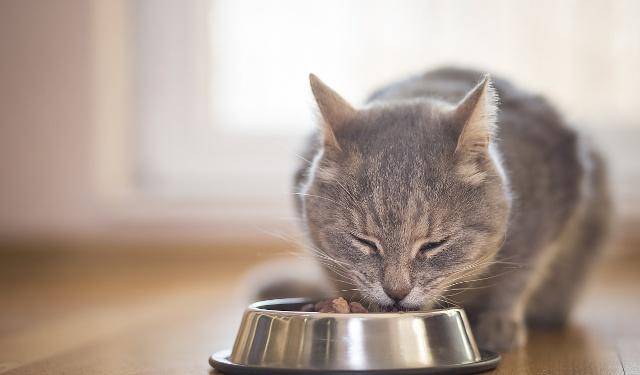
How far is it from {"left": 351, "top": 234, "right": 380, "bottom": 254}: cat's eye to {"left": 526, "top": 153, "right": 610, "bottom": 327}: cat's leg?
0.81 metres

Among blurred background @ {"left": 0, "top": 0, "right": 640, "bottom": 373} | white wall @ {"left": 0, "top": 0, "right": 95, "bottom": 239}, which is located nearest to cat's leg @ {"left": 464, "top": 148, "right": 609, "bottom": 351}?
blurred background @ {"left": 0, "top": 0, "right": 640, "bottom": 373}

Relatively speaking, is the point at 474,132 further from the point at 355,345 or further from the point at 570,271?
the point at 570,271

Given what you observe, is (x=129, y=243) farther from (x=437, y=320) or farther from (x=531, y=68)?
(x=437, y=320)

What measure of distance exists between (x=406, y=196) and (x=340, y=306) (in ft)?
0.76

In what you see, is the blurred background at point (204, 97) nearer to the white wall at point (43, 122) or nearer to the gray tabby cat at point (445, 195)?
the white wall at point (43, 122)

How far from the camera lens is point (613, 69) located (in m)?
3.90

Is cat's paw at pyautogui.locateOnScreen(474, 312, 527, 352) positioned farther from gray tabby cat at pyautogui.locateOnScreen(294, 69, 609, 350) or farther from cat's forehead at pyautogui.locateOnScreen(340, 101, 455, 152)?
cat's forehead at pyautogui.locateOnScreen(340, 101, 455, 152)

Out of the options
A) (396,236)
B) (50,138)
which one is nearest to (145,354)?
(396,236)

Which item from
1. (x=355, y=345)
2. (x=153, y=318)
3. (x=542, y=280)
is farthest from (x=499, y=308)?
(x=153, y=318)

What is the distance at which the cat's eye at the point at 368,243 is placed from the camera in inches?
62.1

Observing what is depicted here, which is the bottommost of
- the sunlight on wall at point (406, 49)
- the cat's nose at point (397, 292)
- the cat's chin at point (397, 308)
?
the cat's chin at point (397, 308)

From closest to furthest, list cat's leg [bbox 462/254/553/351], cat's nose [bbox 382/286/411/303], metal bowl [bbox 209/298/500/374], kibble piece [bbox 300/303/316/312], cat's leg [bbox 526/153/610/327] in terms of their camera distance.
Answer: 1. metal bowl [bbox 209/298/500/374]
2. cat's nose [bbox 382/286/411/303]
3. kibble piece [bbox 300/303/316/312]
4. cat's leg [bbox 462/254/553/351]
5. cat's leg [bbox 526/153/610/327]

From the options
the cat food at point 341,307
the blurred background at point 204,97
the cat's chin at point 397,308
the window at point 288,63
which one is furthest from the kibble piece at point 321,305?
the window at point 288,63

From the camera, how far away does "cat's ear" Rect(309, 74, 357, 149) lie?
1.71 meters
